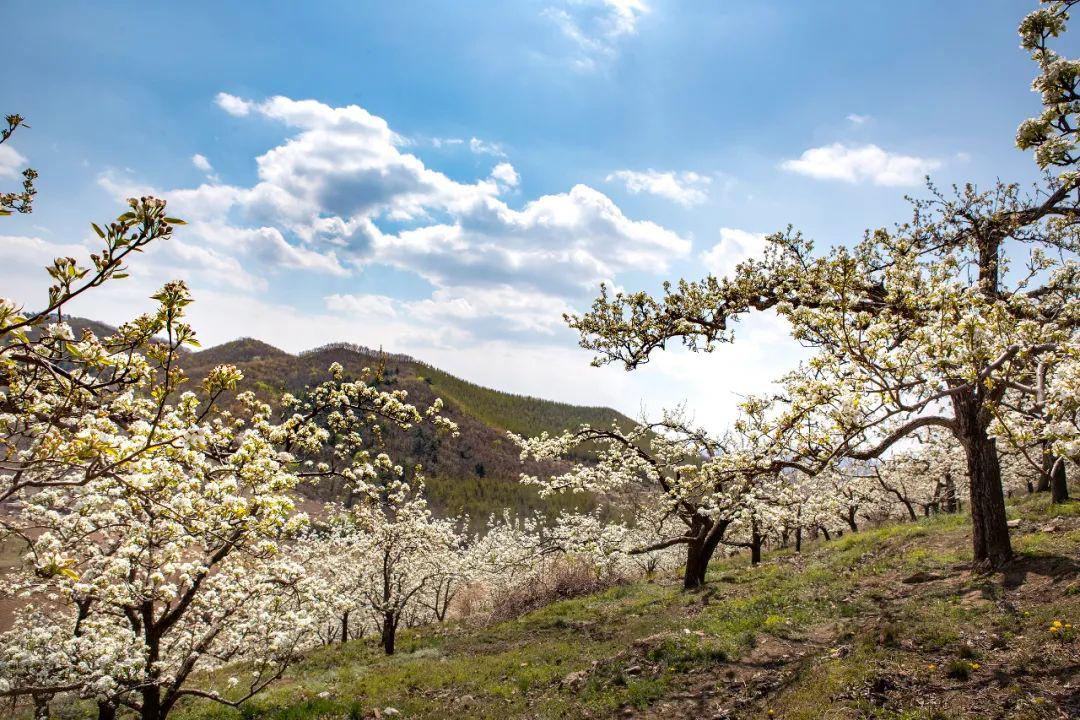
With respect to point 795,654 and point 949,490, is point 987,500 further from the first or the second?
point 949,490

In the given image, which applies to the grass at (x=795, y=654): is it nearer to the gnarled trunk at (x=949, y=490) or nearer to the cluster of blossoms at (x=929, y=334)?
the cluster of blossoms at (x=929, y=334)

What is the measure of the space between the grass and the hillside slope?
40mm

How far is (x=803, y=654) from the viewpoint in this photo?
417 inches

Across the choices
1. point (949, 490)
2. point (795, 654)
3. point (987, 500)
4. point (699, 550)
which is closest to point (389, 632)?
point (699, 550)

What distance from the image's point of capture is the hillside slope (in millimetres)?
7801

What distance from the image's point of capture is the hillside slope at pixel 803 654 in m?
7.80

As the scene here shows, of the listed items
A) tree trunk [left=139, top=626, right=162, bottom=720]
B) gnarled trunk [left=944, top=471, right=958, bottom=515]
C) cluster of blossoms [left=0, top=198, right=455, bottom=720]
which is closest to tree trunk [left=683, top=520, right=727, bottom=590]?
cluster of blossoms [left=0, top=198, right=455, bottom=720]

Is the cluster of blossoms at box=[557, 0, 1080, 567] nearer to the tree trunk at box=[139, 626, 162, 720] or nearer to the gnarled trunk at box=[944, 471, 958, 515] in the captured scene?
the tree trunk at box=[139, 626, 162, 720]

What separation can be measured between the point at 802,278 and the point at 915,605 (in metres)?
7.43

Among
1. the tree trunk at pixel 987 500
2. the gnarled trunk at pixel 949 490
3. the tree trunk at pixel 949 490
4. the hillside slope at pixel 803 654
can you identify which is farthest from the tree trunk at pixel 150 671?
the tree trunk at pixel 949 490

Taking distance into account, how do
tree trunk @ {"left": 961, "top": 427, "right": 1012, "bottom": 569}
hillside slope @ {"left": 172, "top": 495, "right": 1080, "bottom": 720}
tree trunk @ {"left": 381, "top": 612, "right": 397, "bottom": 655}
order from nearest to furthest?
hillside slope @ {"left": 172, "top": 495, "right": 1080, "bottom": 720}
tree trunk @ {"left": 961, "top": 427, "right": 1012, "bottom": 569}
tree trunk @ {"left": 381, "top": 612, "right": 397, "bottom": 655}

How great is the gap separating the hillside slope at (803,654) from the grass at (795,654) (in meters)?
0.04

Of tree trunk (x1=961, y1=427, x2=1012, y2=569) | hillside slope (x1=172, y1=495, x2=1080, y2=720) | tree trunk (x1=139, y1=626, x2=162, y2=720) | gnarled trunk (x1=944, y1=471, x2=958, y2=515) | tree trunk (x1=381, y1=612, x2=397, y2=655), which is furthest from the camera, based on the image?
gnarled trunk (x1=944, y1=471, x2=958, y2=515)

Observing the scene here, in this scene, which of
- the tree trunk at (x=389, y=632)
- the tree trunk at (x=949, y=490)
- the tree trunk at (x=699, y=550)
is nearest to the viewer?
the tree trunk at (x=699, y=550)
